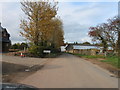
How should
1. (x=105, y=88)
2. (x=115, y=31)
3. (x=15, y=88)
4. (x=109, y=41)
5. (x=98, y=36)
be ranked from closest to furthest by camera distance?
(x=15, y=88) → (x=105, y=88) → (x=115, y=31) → (x=109, y=41) → (x=98, y=36)

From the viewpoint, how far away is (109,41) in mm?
47688

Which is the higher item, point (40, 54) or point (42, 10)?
point (42, 10)

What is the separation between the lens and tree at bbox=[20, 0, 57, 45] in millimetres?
31594

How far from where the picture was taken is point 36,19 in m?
32.1

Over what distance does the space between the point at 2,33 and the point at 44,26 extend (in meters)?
20.8

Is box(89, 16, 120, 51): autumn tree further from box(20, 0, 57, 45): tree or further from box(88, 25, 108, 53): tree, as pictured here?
box(20, 0, 57, 45): tree

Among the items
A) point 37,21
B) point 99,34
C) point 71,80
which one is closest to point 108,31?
point 99,34

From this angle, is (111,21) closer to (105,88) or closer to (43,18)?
(43,18)

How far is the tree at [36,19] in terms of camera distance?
3159cm

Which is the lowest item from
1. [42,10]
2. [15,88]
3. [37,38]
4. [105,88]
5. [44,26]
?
[105,88]

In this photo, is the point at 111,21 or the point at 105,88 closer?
the point at 105,88

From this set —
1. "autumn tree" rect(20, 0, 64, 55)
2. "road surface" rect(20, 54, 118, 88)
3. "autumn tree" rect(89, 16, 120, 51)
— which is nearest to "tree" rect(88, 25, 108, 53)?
"autumn tree" rect(89, 16, 120, 51)

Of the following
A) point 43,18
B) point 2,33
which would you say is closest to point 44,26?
point 43,18

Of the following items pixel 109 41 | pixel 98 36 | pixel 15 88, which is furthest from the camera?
pixel 98 36
